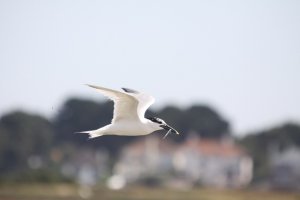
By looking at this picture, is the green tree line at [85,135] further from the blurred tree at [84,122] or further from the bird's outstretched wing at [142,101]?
the bird's outstretched wing at [142,101]

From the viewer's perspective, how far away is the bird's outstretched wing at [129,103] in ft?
69.2

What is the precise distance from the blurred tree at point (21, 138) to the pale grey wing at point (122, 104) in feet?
270

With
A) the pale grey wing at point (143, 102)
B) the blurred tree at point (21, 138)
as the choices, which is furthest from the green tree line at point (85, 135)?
the pale grey wing at point (143, 102)

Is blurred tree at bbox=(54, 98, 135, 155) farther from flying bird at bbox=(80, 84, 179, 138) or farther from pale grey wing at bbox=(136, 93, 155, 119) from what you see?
pale grey wing at bbox=(136, 93, 155, 119)

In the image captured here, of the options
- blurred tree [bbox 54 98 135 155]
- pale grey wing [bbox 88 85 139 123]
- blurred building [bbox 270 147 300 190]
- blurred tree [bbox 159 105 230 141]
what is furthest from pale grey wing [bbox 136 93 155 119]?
blurred tree [bbox 159 105 230 141]

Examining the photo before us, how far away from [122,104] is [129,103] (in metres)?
0.20

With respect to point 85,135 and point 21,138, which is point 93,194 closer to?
point 21,138

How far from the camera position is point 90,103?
436 feet

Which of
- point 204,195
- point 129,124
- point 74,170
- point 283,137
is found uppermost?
point 283,137

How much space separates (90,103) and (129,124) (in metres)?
111

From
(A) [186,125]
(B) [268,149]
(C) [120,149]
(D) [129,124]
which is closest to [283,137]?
(B) [268,149]

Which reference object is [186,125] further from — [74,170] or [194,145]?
[74,170]

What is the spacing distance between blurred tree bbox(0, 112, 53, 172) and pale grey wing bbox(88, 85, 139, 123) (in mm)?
82239

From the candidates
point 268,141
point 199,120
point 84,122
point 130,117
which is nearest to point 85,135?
point 84,122
